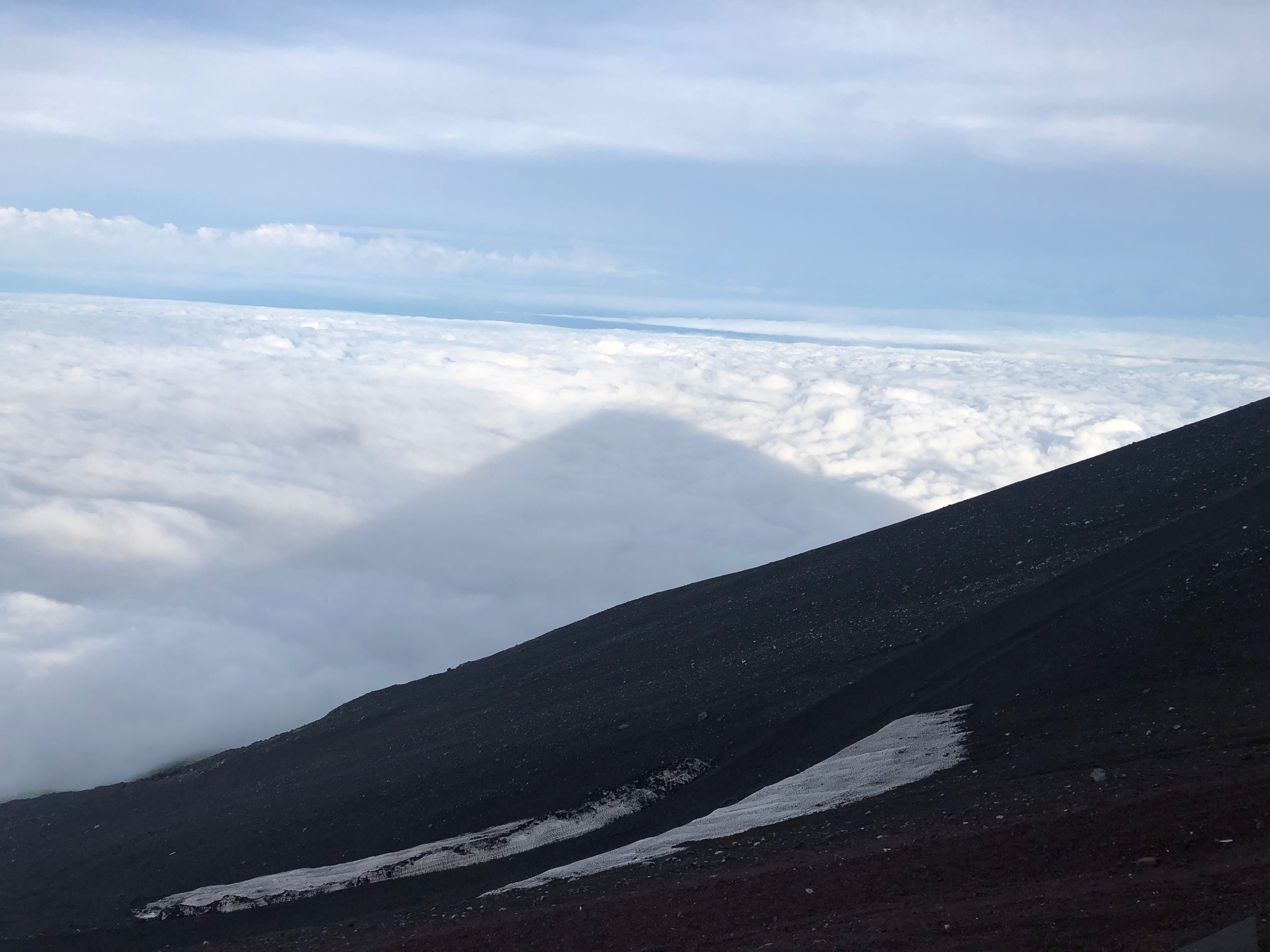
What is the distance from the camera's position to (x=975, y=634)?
1050 inches

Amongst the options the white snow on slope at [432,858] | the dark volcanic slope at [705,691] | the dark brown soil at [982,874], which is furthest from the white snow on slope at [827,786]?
the white snow on slope at [432,858]

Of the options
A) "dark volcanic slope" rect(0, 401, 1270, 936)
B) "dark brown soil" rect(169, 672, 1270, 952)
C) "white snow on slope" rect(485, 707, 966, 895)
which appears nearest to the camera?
"dark brown soil" rect(169, 672, 1270, 952)

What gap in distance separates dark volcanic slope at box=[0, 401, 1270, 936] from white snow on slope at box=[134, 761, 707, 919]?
0.71 m

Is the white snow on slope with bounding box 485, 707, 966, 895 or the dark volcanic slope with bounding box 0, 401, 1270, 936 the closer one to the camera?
the white snow on slope with bounding box 485, 707, 966, 895

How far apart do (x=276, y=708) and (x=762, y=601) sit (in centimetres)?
11536

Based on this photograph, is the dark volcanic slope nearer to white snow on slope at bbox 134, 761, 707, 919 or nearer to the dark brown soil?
white snow on slope at bbox 134, 761, 707, 919

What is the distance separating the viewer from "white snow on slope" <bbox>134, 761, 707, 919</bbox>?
69.8ft

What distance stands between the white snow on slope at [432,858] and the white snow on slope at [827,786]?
7.72ft

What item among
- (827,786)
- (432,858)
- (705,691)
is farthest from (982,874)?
(705,691)

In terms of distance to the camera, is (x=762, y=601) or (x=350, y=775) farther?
(x=762, y=601)

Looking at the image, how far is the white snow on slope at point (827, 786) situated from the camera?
18141mm

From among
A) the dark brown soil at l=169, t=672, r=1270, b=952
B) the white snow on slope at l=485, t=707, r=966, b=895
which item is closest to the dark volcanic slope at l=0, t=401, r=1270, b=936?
the white snow on slope at l=485, t=707, r=966, b=895

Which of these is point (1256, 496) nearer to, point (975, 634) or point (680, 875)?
point (975, 634)

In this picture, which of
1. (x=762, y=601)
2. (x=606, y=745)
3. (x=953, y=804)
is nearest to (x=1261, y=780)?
(x=953, y=804)
